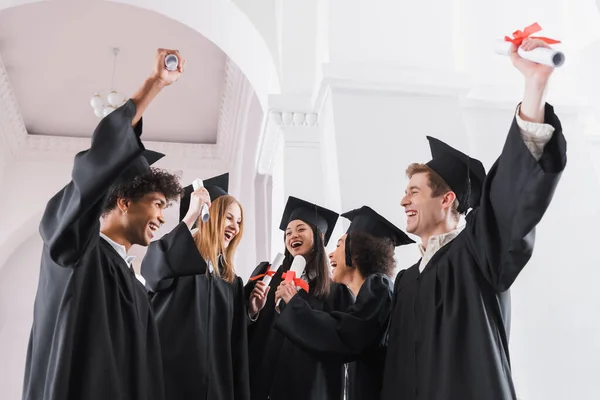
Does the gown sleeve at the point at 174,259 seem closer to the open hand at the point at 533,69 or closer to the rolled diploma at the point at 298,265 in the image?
the rolled diploma at the point at 298,265

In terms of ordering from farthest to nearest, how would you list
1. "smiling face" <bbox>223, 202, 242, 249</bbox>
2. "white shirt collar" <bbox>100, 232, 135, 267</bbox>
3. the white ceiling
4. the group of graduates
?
1. the white ceiling
2. "smiling face" <bbox>223, 202, 242, 249</bbox>
3. "white shirt collar" <bbox>100, 232, 135, 267</bbox>
4. the group of graduates

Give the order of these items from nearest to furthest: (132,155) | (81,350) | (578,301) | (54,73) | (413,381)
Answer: (132,155)
(81,350)
(413,381)
(578,301)
(54,73)

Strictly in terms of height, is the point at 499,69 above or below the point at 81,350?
above

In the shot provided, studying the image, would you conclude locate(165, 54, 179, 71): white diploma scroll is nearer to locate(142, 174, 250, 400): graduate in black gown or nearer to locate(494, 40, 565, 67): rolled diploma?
locate(142, 174, 250, 400): graduate in black gown

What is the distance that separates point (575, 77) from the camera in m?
5.21

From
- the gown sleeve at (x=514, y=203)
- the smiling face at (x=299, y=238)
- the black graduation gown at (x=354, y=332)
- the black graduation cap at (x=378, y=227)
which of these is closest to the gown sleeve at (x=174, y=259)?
the black graduation gown at (x=354, y=332)

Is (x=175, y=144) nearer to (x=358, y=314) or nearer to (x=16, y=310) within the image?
(x=16, y=310)

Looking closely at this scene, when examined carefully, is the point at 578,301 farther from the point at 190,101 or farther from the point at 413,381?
the point at 190,101

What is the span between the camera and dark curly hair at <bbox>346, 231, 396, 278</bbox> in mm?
3027

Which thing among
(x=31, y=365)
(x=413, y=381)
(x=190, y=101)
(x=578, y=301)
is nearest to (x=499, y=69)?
(x=578, y=301)

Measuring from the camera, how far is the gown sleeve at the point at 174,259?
273 centimetres

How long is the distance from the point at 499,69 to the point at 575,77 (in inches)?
32.1

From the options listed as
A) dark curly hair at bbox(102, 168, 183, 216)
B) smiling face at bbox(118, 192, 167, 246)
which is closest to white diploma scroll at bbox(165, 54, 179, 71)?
dark curly hair at bbox(102, 168, 183, 216)

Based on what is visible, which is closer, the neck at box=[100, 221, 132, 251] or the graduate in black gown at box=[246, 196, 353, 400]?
the neck at box=[100, 221, 132, 251]
